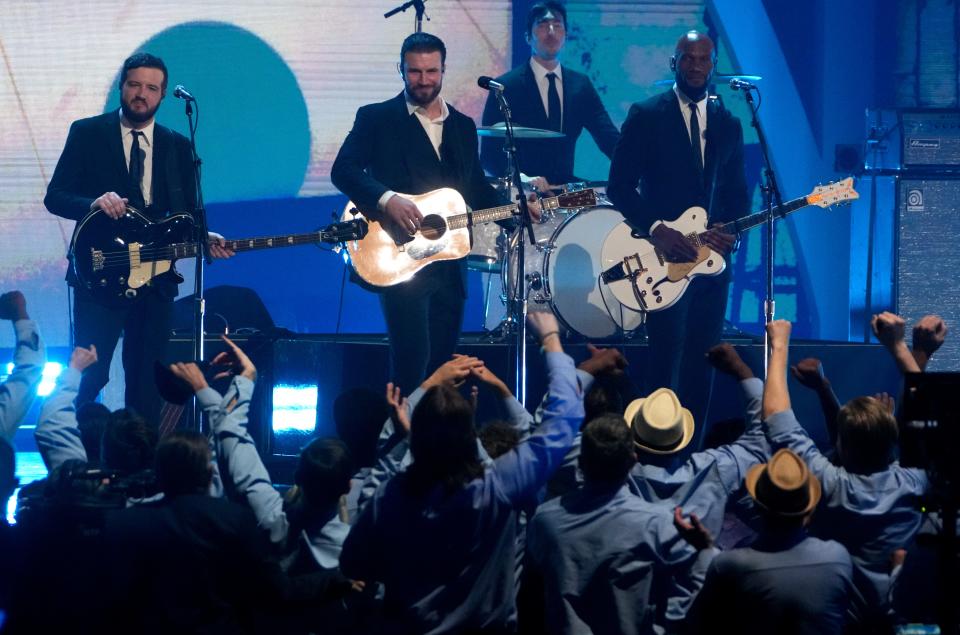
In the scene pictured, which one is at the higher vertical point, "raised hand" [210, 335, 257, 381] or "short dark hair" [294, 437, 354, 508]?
"raised hand" [210, 335, 257, 381]

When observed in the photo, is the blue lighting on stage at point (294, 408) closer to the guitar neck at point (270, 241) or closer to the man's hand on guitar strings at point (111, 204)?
the guitar neck at point (270, 241)

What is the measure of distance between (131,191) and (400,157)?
148 cm

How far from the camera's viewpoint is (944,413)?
3.37m

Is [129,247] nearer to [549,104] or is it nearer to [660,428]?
[549,104]

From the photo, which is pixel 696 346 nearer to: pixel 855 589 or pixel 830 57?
pixel 855 589

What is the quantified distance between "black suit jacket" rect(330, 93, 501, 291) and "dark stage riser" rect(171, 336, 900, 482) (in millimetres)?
1064

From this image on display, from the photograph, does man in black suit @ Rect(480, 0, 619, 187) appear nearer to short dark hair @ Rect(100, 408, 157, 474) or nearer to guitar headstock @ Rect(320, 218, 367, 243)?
guitar headstock @ Rect(320, 218, 367, 243)

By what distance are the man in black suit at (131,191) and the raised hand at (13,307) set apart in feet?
4.70

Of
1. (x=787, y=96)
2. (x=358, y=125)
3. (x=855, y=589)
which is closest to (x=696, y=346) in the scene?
(x=358, y=125)

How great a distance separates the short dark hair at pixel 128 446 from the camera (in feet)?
14.3

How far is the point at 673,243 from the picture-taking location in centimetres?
673

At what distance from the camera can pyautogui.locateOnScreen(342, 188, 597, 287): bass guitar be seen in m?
6.24

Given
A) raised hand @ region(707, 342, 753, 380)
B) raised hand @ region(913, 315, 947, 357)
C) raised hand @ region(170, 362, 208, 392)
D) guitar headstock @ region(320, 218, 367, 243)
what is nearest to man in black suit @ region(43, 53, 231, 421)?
guitar headstock @ region(320, 218, 367, 243)

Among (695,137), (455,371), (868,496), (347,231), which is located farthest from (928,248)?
(455,371)
